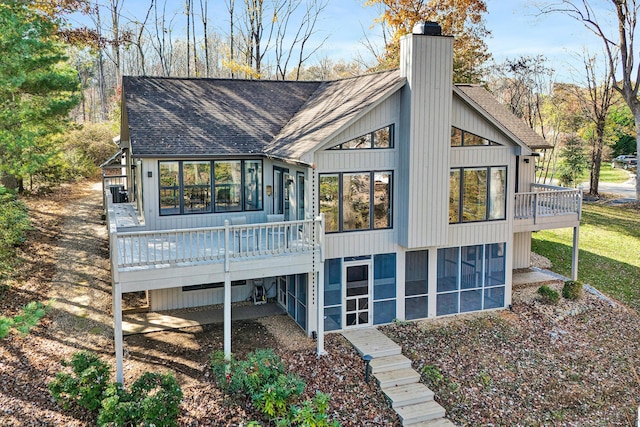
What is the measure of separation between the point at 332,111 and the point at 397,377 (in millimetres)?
7146

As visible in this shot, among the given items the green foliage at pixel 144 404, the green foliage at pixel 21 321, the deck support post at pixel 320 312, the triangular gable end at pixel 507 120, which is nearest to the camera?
the green foliage at pixel 21 321

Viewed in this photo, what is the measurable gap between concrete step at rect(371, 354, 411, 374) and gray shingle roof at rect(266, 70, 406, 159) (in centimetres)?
515

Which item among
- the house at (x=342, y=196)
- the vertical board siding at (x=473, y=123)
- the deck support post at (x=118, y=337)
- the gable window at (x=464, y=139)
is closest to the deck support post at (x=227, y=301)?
the house at (x=342, y=196)

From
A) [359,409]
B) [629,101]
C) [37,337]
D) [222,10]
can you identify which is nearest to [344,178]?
[359,409]

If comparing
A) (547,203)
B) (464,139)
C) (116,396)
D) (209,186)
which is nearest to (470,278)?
(464,139)

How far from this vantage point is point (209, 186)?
47.8 ft

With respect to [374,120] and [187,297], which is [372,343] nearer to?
[187,297]

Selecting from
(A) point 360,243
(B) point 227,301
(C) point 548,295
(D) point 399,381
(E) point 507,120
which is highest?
(E) point 507,120

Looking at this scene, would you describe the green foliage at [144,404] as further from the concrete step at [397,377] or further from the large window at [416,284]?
the large window at [416,284]

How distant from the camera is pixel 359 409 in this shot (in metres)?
10.7

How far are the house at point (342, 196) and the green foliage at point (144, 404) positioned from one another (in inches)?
76.9

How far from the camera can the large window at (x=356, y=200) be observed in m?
13.1

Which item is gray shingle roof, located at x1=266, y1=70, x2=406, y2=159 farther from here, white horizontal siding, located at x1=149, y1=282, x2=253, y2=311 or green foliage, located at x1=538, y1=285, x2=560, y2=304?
green foliage, located at x1=538, y1=285, x2=560, y2=304

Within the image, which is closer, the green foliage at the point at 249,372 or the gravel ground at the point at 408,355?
the green foliage at the point at 249,372
